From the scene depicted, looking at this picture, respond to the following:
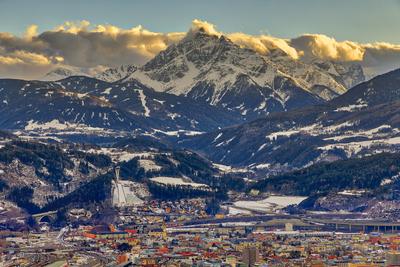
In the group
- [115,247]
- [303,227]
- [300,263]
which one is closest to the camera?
[300,263]

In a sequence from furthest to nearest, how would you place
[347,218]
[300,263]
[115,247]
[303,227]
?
[347,218] → [303,227] → [115,247] → [300,263]

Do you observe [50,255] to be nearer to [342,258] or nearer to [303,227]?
[342,258]

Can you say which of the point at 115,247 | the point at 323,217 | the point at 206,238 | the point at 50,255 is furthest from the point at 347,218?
the point at 50,255

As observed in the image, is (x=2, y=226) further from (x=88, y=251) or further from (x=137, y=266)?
(x=137, y=266)

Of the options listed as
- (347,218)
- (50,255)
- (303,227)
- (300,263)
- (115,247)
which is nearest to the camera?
(300,263)

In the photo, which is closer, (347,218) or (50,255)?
(50,255)

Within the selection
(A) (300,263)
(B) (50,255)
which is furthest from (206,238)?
(A) (300,263)

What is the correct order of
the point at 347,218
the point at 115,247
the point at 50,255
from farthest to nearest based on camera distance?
the point at 347,218 < the point at 115,247 < the point at 50,255

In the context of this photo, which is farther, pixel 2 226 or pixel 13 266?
pixel 2 226
